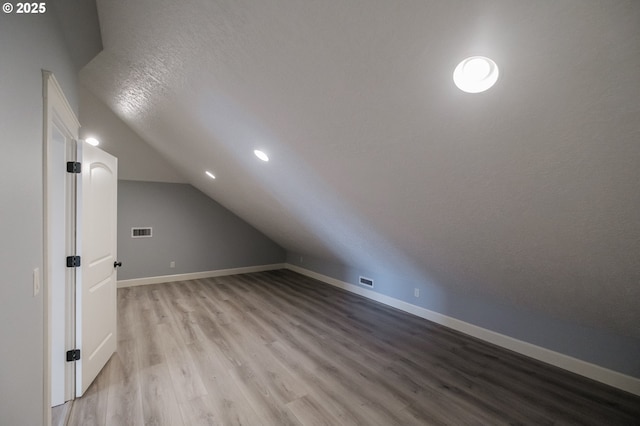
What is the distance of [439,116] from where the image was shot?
145 centimetres

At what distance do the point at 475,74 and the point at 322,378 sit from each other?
8.19 feet

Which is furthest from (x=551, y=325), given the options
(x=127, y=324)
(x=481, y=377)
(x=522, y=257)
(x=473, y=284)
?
(x=127, y=324)

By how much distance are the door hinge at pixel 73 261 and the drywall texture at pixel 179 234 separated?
11.8 ft

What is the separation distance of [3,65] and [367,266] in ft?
13.9

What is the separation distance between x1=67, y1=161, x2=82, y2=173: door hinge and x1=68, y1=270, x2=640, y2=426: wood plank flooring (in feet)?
5.74

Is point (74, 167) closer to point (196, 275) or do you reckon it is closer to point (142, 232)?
point (142, 232)

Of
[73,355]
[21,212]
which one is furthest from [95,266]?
[21,212]

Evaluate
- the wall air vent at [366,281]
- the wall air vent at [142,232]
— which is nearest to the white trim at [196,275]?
the wall air vent at [142,232]

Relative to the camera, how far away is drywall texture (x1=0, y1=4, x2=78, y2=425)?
98cm

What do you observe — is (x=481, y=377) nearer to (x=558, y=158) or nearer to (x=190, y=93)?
(x=558, y=158)

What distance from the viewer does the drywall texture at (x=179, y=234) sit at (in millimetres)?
5258

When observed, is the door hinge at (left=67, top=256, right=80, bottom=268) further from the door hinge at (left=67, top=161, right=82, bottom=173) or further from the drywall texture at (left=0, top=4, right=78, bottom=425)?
the drywall texture at (left=0, top=4, right=78, bottom=425)

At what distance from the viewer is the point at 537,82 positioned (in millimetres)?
1120

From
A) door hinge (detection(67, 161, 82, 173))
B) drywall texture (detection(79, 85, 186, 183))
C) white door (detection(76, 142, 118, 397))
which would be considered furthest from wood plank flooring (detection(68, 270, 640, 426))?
drywall texture (detection(79, 85, 186, 183))
